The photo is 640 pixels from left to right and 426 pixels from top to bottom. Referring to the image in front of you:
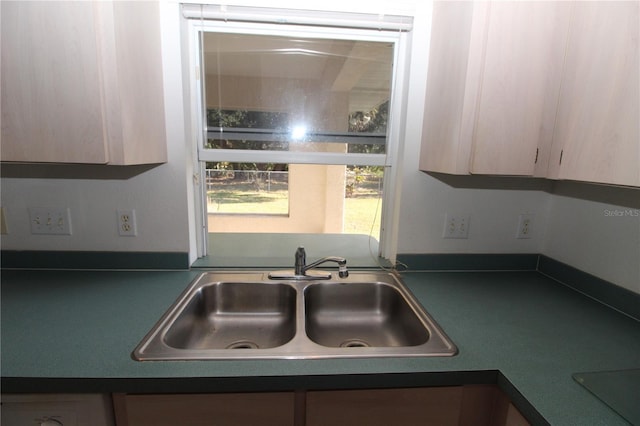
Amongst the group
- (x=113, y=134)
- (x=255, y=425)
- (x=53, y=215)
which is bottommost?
(x=255, y=425)

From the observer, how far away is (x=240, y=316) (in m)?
1.29

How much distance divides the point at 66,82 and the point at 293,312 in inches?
40.4

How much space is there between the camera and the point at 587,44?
92 cm

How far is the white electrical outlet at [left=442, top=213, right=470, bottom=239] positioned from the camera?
1425mm

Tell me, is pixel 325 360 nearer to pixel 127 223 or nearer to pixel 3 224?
pixel 127 223

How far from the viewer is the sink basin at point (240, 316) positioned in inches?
45.9

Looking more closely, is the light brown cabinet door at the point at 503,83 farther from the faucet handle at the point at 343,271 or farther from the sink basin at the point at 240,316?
the sink basin at the point at 240,316

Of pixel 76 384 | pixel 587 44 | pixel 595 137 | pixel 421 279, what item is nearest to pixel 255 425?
pixel 76 384

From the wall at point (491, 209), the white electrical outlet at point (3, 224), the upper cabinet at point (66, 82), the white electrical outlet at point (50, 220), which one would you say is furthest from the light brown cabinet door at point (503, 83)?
the white electrical outlet at point (3, 224)

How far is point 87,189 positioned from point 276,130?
791mm

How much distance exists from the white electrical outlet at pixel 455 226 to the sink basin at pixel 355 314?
1.25ft

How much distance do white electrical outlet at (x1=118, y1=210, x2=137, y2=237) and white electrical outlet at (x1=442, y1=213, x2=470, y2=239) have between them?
1322 millimetres

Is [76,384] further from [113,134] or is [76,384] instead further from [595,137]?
[595,137]

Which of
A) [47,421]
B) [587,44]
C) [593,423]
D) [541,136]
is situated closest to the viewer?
[593,423]
